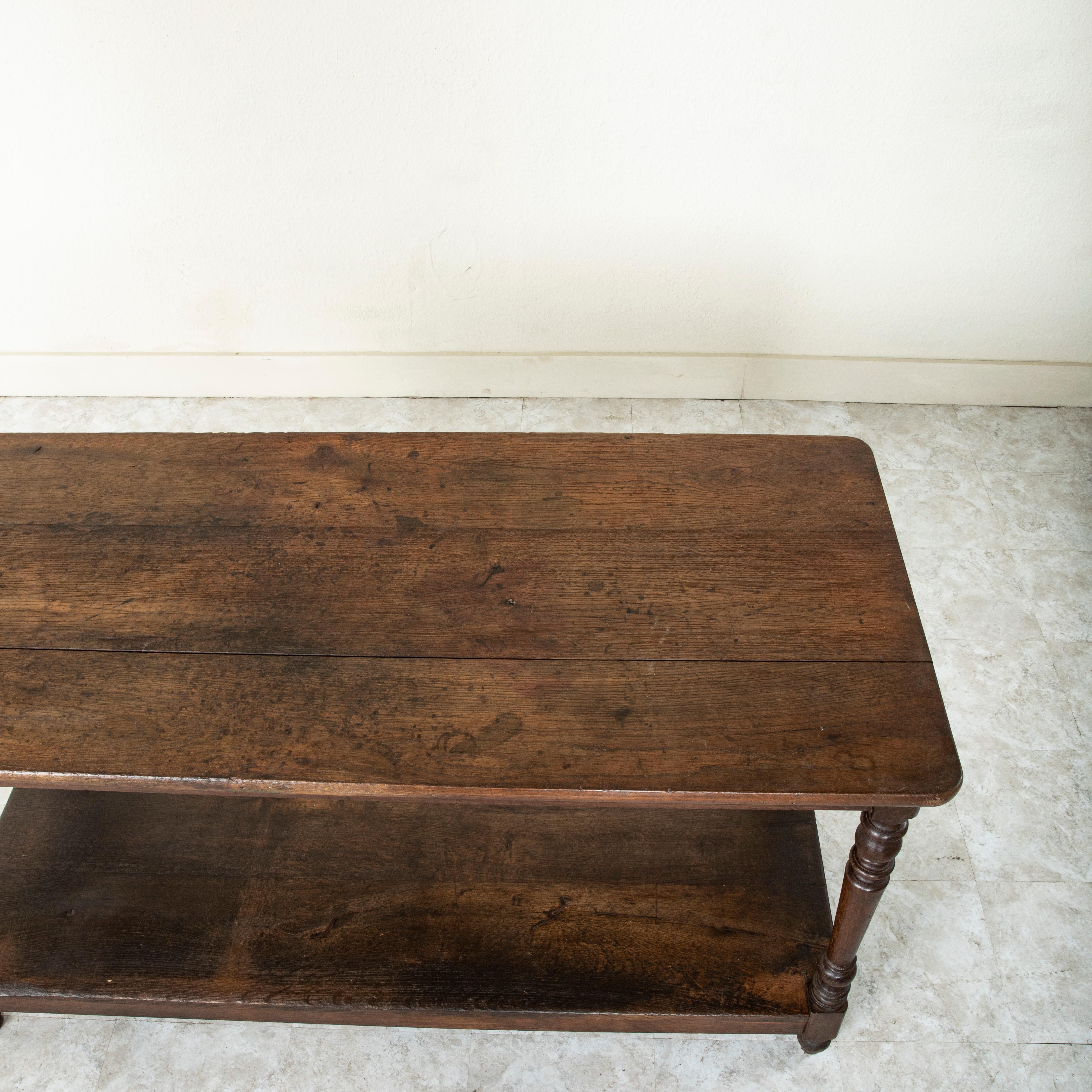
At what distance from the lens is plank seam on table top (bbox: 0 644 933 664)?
134 cm

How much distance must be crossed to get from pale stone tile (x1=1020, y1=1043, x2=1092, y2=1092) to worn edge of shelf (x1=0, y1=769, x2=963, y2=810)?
76 cm

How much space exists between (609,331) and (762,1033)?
1.89 metres

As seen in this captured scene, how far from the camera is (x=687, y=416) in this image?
2846 mm

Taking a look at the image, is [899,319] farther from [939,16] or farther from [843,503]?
[843,503]

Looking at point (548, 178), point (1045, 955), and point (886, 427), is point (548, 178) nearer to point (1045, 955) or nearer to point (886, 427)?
point (886, 427)

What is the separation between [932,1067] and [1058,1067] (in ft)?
0.69

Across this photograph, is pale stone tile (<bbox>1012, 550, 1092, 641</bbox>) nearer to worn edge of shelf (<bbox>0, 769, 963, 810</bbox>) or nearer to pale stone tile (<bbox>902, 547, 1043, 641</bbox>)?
pale stone tile (<bbox>902, 547, 1043, 641</bbox>)

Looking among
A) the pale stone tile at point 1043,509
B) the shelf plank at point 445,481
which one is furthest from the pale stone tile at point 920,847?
the pale stone tile at point 1043,509

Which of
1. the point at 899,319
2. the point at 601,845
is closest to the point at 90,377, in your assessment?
the point at 601,845

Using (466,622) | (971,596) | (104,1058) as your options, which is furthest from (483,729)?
(971,596)

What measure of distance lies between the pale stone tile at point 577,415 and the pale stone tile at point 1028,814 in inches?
53.2

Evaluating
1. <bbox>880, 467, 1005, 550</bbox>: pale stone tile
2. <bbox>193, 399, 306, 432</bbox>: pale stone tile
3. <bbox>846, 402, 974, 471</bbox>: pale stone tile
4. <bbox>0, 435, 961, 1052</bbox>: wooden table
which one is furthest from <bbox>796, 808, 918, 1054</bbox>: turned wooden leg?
<bbox>193, 399, 306, 432</bbox>: pale stone tile

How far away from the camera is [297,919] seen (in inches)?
63.9

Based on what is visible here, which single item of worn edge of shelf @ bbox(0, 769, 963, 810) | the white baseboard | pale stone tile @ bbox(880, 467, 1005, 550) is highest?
worn edge of shelf @ bbox(0, 769, 963, 810)
